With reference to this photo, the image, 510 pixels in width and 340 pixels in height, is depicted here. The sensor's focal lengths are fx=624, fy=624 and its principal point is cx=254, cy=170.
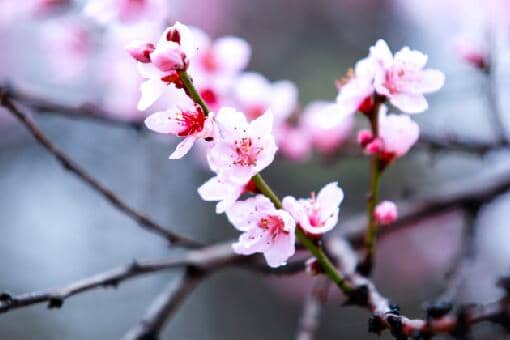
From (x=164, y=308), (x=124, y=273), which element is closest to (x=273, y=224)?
(x=124, y=273)

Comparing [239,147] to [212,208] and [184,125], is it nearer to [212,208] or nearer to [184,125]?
[184,125]

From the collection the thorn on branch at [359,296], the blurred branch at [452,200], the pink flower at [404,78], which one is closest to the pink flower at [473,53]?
the blurred branch at [452,200]

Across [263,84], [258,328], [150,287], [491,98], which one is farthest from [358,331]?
[491,98]

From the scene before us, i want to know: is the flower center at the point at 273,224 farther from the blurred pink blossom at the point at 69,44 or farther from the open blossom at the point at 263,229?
the blurred pink blossom at the point at 69,44

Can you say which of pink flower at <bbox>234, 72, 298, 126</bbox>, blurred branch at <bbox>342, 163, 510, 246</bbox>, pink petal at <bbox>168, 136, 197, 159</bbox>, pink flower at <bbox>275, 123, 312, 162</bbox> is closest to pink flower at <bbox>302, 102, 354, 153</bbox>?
pink flower at <bbox>275, 123, 312, 162</bbox>

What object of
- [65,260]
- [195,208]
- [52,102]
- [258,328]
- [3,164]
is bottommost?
[258,328]

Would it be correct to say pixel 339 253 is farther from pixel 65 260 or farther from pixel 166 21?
pixel 65 260
